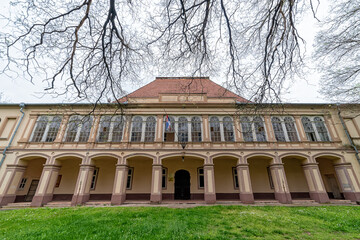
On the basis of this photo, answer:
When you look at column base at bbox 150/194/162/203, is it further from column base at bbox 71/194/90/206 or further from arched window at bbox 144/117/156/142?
column base at bbox 71/194/90/206

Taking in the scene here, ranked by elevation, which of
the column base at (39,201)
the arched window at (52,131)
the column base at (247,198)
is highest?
the arched window at (52,131)

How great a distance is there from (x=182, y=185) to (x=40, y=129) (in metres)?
12.8

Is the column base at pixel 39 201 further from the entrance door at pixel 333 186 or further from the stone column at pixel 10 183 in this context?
the entrance door at pixel 333 186

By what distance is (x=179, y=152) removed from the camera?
12.3 meters

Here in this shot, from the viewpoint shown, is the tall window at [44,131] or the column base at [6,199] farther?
Answer: the tall window at [44,131]

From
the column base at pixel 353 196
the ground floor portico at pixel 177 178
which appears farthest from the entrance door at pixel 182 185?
the column base at pixel 353 196

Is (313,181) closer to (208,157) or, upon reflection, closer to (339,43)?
(208,157)

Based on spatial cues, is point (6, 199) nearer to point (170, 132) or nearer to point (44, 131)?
point (44, 131)

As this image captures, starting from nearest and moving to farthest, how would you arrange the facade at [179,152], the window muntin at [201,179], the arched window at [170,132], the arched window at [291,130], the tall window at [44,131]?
the facade at [179,152], the tall window at [44,131], the arched window at [291,130], the arched window at [170,132], the window muntin at [201,179]

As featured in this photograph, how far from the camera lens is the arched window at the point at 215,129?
511 inches

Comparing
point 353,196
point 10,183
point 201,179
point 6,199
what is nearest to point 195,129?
→ point 201,179

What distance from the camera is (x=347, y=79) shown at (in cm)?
709

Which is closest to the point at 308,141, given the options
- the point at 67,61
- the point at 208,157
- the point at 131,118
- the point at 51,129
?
the point at 208,157

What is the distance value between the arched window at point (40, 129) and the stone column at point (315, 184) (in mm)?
21315
